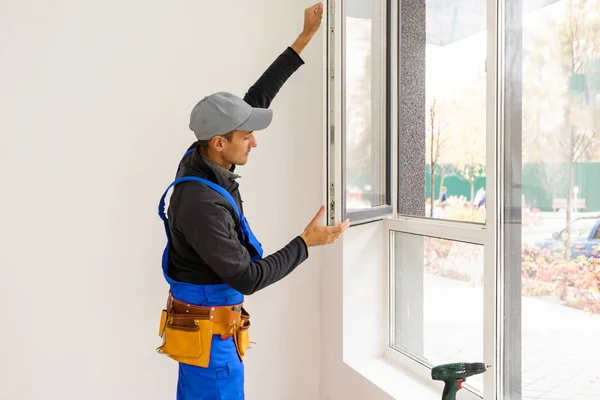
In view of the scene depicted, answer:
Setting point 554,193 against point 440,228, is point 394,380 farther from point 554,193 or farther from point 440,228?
point 554,193

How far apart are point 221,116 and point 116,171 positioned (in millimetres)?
817

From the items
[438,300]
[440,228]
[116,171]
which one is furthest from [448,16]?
[116,171]

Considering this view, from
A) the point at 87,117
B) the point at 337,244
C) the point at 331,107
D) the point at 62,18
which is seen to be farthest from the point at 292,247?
the point at 62,18

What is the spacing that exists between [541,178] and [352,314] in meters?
0.99

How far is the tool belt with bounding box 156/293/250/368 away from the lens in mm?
1457

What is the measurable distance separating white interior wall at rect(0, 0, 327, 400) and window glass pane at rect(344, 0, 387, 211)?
0.39 m

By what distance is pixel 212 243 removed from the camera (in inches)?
53.0

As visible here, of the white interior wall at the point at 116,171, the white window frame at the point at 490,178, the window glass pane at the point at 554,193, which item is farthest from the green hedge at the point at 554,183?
the white interior wall at the point at 116,171

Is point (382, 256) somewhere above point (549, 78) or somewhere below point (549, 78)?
below

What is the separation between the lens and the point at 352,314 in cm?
210

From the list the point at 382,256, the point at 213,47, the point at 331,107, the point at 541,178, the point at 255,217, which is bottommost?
the point at 382,256

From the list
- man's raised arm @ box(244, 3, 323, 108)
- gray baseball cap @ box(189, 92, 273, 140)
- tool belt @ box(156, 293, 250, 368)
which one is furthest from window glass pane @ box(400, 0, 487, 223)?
tool belt @ box(156, 293, 250, 368)

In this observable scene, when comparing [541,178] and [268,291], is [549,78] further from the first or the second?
[268,291]

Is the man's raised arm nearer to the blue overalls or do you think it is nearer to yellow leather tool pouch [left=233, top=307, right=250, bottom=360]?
the blue overalls
